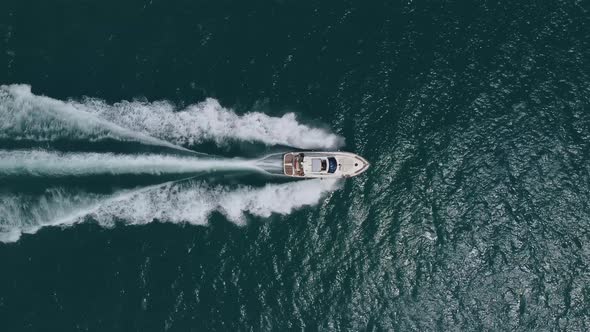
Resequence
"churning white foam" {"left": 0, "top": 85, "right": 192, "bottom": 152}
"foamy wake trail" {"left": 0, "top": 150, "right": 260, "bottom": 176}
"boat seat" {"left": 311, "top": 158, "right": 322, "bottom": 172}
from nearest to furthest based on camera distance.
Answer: "boat seat" {"left": 311, "top": 158, "right": 322, "bottom": 172}, "foamy wake trail" {"left": 0, "top": 150, "right": 260, "bottom": 176}, "churning white foam" {"left": 0, "top": 85, "right": 192, "bottom": 152}

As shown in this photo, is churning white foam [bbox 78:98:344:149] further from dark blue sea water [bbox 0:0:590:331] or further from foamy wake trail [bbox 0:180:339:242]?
foamy wake trail [bbox 0:180:339:242]

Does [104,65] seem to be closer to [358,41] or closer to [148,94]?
[148,94]

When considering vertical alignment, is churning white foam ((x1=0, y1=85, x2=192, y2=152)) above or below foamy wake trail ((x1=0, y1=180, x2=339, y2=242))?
above

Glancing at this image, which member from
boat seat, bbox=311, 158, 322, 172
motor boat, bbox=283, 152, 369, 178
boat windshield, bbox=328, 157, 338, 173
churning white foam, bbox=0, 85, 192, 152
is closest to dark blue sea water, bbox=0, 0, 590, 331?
churning white foam, bbox=0, 85, 192, 152

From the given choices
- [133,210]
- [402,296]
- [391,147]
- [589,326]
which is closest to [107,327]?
[133,210]

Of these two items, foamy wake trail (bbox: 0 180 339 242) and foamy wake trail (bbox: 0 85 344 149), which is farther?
foamy wake trail (bbox: 0 85 344 149)

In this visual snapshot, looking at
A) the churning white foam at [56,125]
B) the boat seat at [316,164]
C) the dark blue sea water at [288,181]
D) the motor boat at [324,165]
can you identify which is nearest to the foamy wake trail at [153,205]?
the dark blue sea water at [288,181]

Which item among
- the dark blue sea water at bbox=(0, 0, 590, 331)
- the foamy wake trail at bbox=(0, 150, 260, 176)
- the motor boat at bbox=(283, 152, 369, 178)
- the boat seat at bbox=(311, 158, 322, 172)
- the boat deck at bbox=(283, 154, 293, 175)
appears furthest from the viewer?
the foamy wake trail at bbox=(0, 150, 260, 176)

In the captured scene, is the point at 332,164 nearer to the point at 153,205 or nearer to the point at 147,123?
the point at 153,205
